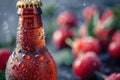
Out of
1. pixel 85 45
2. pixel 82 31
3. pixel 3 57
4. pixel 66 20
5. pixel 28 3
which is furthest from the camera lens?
pixel 66 20

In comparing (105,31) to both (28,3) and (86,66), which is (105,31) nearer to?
(86,66)

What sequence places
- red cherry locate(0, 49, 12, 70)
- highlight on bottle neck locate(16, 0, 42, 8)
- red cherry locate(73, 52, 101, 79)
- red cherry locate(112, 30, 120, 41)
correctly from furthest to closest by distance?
red cherry locate(112, 30, 120, 41) → red cherry locate(73, 52, 101, 79) → red cherry locate(0, 49, 12, 70) → highlight on bottle neck locate(16, 0, 42, 8)

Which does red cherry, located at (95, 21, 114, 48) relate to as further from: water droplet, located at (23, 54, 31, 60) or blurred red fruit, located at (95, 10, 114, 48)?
water droplet, located at (23, 54, 31, 60)

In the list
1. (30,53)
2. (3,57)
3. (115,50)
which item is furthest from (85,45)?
(30,53)

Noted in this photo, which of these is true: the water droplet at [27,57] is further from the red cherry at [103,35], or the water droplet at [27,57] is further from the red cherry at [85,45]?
the red cherry at [103,35]

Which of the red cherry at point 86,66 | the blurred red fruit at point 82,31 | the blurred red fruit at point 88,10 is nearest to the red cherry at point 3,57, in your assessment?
the red cherry at point 86,66

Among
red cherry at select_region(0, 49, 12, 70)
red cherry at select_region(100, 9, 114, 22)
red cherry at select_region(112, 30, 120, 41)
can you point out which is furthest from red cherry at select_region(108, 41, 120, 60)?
red cherry at select_region(0, 49, 12, 70)
